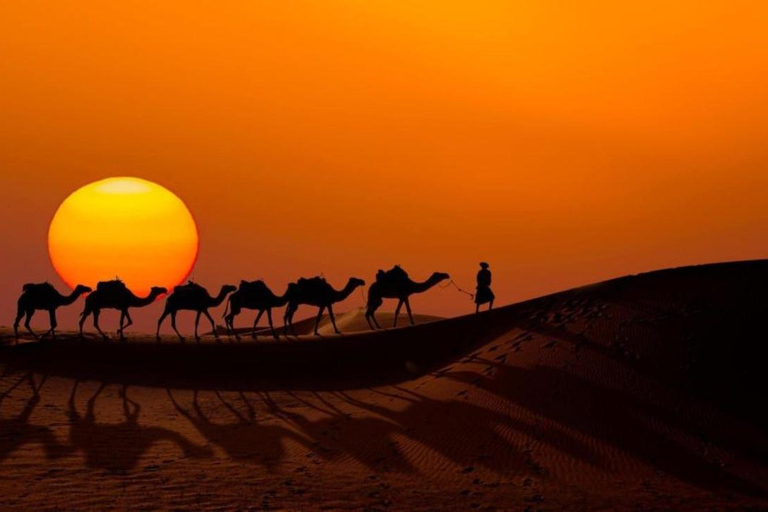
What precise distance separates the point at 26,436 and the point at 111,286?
11.6m

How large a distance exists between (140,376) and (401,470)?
12.4m

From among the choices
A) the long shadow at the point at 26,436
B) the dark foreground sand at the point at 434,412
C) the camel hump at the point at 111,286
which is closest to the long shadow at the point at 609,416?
the dark foreground sand at the point at 434,412

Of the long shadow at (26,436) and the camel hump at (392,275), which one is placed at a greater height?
the camel hump at (392,275)

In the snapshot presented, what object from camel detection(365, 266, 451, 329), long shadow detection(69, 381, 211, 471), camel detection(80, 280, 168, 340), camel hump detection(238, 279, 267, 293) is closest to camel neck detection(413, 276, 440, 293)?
camel detection(365, 266, 451, 329)

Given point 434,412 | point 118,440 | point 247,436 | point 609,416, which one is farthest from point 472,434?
point 118,440

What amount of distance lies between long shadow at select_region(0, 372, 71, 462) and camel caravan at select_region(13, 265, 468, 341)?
7.43m

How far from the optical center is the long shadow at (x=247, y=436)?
56.3ft

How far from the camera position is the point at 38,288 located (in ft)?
98.0

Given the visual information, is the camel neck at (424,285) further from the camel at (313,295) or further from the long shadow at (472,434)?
the long shadow at (472,434)

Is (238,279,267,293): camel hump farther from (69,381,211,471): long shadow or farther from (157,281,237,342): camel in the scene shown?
(69,381,211,471): long shadow

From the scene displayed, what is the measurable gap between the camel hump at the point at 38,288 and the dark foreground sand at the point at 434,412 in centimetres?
162

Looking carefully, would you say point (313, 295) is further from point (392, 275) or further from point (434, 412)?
point (434, 412)

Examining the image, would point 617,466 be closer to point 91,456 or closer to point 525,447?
point 525,447

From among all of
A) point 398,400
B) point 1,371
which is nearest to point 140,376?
point 1,371
